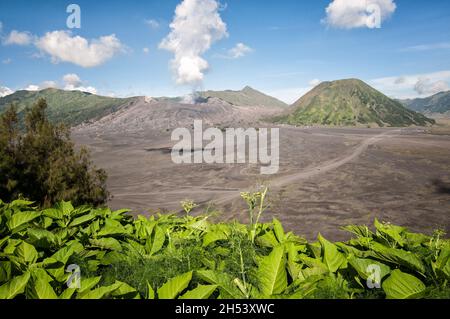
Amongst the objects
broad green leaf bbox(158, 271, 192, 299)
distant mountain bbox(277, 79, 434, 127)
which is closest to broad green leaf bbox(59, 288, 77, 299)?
broad green leaf bbox(158, 271, 192, 299)

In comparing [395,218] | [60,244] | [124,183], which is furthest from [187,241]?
[124,183]

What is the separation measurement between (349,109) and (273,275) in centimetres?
15485

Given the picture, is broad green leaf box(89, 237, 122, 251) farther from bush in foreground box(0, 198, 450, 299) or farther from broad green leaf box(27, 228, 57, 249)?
broad green leaf box(27, 228, 57, 249)

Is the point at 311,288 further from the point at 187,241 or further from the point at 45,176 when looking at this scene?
the point at 45,176

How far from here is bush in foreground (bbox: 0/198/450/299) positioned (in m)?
1.60

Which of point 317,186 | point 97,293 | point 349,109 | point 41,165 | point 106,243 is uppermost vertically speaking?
point 349,109

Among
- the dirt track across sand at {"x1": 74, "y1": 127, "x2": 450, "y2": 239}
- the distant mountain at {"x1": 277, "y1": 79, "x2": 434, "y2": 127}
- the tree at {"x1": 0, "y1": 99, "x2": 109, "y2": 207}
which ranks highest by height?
the distant mountain at {"x1": 277, "y1": 79, "x2": 434, "y2": 127}

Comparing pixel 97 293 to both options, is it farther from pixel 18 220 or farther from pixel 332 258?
pixel 18 220

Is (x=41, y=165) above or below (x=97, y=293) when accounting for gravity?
below

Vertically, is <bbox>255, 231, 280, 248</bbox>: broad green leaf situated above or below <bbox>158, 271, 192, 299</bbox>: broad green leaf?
below

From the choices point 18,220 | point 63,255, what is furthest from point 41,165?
point 63,255

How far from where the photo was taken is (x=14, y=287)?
5.31 ft
